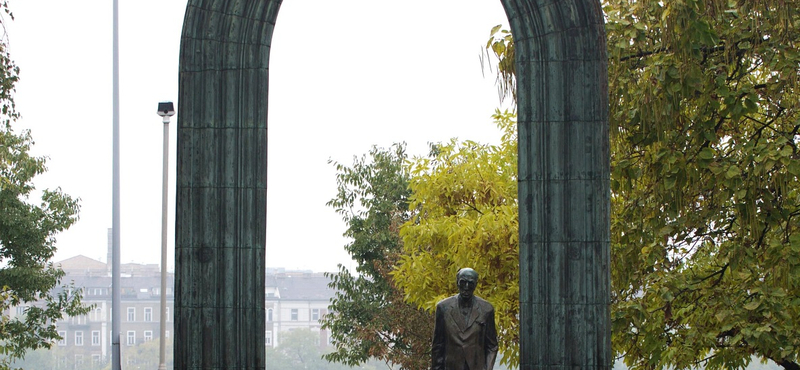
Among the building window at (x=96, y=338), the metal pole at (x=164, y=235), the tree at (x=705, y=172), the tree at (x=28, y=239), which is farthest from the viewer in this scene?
the building window at (x=96, y=338)

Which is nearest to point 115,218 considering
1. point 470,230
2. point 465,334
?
point 470,230

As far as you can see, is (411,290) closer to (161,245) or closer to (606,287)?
(161,245)

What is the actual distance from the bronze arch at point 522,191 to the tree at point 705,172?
15.6 ft

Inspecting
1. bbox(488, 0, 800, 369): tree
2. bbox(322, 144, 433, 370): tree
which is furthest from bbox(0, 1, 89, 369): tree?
bbox(488, 0, 800, 369): tree

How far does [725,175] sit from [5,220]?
2015cm

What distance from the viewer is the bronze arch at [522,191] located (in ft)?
34.8

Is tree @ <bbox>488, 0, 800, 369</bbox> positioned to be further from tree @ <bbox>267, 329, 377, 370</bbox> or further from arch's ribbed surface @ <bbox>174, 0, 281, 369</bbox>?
tree @ <bbox>267, 329, 377, 370</bbox>

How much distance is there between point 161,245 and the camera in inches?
885

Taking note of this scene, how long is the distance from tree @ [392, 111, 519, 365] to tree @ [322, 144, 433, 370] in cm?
358

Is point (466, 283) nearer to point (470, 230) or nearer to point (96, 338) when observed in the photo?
point (470, 230)

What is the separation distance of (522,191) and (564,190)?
0.39 m

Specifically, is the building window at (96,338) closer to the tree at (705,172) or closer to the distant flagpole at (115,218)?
the distant flagpole at (115,218)

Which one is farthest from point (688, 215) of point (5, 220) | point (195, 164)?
point (5, 220)

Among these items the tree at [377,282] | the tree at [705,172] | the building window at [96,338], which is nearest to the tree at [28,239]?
the tree at [377,282]
